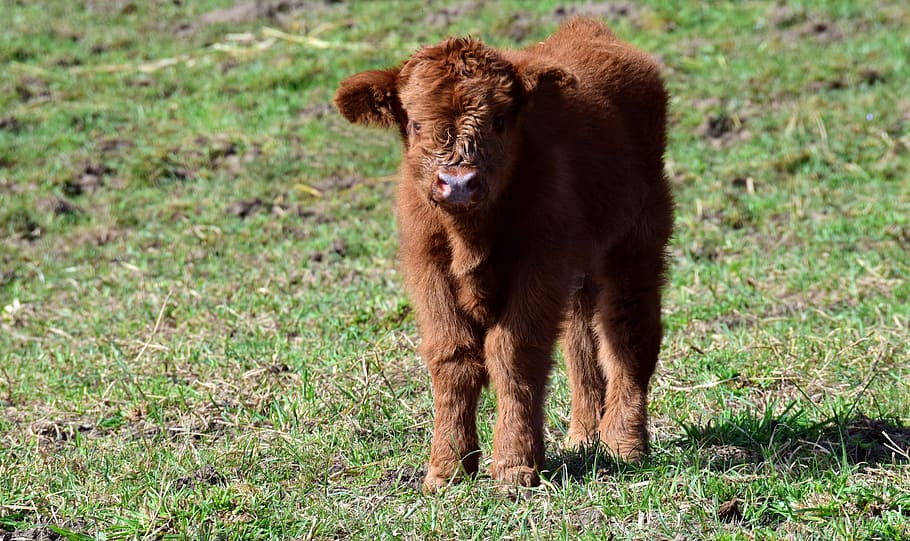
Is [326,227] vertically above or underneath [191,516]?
underneath

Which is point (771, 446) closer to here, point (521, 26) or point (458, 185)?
point (458, 185)

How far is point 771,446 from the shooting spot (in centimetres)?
499

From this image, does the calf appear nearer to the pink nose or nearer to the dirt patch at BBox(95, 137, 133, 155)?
the pink nose

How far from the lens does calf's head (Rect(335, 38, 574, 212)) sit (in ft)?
14.7

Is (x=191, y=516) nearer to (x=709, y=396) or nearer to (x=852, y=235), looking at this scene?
(x=709, y=396)

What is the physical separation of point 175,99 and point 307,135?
170 cm

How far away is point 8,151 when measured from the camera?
10805 millimetres

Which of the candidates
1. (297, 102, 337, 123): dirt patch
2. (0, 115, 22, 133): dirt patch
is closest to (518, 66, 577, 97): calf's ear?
(297, 102, 337, 123): dirt patch

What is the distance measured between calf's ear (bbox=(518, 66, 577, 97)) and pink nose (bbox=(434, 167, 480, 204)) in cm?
51

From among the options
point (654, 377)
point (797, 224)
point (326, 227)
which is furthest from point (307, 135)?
point (654, 377)

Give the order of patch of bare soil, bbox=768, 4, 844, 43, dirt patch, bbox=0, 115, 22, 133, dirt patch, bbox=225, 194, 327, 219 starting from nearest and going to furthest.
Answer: dirt patch, bbox=225, 194, 327, 219 < dirt patch, bbox=0, 115, 22, 133 < patch of bare soil, bbox=768, 4, 844, 43

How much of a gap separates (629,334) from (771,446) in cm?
88

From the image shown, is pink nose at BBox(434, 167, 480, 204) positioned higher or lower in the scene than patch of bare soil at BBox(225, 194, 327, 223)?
higher

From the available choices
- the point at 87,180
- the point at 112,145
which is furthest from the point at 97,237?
the point at 112,145
